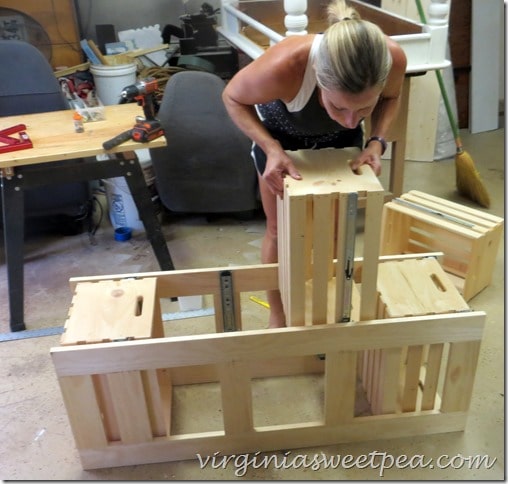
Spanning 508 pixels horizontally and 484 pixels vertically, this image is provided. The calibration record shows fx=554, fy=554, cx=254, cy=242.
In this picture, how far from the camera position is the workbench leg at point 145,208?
1986 millimetres

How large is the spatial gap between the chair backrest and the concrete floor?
65cm

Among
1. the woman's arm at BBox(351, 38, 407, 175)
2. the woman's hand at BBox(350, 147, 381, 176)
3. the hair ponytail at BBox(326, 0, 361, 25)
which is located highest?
the hair ponytail at BBox(326, 0, 361, 25)

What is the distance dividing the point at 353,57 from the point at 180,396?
1186 millimetres

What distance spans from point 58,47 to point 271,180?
240cm

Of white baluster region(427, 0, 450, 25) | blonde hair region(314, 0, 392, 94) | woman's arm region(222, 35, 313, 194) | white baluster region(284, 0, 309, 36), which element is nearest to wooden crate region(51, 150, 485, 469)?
woman's arm region(222, 35, 313, 194)

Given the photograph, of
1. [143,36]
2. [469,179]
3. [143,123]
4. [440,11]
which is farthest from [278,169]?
[143,36]

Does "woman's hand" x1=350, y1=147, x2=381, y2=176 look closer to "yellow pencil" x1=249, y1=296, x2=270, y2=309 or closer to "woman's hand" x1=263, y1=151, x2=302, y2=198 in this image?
"woman's hand" x1=263, y1=151, x2=302, y2=198

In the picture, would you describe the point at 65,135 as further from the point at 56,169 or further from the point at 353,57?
the point at 353,57

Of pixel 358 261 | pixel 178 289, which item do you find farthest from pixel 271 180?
pixel 178 289

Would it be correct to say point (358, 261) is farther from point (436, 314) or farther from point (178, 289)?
point (178, 289)

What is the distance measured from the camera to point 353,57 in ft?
3.74

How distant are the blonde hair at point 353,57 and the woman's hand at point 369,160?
251 millimetres

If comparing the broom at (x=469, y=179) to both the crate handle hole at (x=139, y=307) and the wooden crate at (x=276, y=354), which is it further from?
the crate handle hole at (x=139, y=307)

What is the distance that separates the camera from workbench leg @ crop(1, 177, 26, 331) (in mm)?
1917
